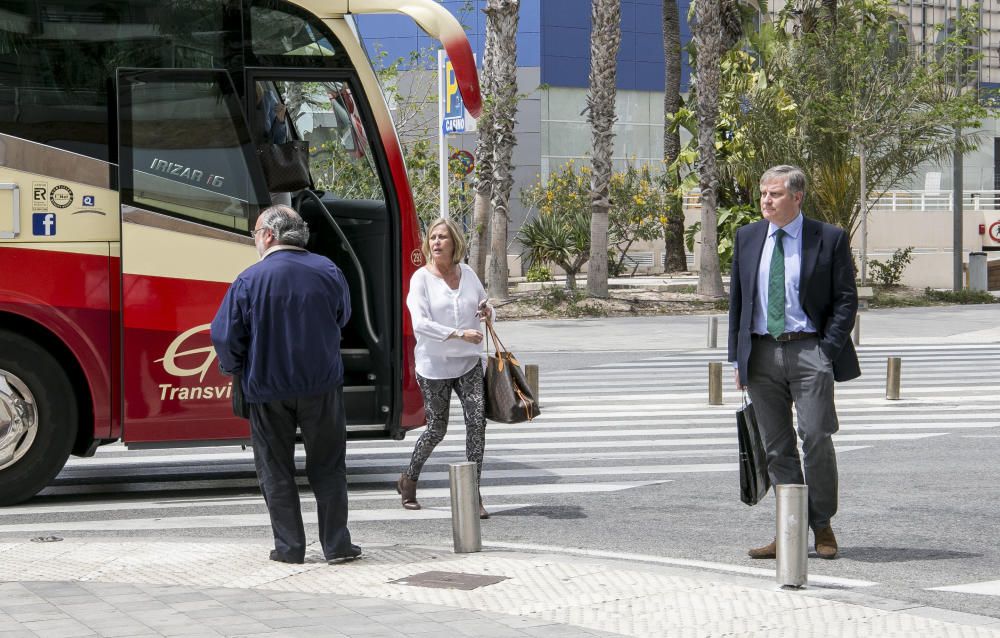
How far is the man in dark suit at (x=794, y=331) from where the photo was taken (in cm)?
759

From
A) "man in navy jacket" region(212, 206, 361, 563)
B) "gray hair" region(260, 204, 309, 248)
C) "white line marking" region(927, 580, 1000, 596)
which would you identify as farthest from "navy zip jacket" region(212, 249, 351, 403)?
"white line marking" region(927, 580, 1000, 596)

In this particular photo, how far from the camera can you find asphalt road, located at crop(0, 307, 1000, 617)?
321 inches

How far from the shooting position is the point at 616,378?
19.2 metres

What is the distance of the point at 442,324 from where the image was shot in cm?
919

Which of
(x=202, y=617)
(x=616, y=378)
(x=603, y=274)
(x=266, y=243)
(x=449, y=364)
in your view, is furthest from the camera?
(x=603, y=274)

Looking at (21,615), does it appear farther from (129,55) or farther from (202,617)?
(129,55)

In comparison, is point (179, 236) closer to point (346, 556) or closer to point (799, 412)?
point (346, 556)

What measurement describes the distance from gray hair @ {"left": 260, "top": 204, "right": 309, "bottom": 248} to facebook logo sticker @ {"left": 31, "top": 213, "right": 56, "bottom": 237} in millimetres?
2694

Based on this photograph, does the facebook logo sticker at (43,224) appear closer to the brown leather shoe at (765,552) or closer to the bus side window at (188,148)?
the bus side window at (188,148)

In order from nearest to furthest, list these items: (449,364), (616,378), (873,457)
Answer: (449,364)
(873,457)
(616,378)

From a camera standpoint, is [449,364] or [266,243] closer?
[266,243]

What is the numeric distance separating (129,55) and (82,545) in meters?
3.55

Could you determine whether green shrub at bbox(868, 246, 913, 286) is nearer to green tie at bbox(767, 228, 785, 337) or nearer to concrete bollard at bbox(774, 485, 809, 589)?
green tie at bbox(767, 228, 785, 337)

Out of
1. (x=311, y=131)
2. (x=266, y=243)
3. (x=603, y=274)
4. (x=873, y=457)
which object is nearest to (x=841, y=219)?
(x=603, y=274)
